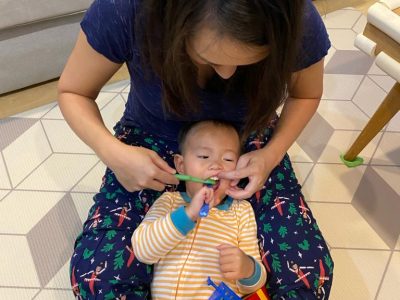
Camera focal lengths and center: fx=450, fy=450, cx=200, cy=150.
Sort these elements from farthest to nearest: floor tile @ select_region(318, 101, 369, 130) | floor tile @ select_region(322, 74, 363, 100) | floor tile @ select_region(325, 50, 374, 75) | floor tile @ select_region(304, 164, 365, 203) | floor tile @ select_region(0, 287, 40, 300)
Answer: floor tile @ select_region(325, 50, 374, 75)
floor tile @ select_region(322, 74, 363, 100)
floor tile @ select_region(318, 101, 369, 130)
floor tile @ select_region(304, 164, 365, 203)
floor tile @ select_region(0, 287, 40, 300)

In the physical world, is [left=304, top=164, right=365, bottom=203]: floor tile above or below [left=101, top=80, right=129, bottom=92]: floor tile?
above

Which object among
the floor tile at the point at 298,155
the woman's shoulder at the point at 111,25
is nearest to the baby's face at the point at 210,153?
the woman's shoulder at the point at 111,25

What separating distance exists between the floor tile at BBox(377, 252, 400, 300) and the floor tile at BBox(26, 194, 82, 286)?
0.78m

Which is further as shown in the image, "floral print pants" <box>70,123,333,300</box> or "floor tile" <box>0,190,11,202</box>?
"floor tile" <box>0,190,11,202</box>

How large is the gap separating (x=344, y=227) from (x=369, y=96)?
0.60 m

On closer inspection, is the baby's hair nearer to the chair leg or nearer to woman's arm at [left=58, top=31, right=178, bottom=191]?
woman's arm at [left=58, top=31, right=178, bottom=191]

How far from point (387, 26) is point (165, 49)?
1.93 feet

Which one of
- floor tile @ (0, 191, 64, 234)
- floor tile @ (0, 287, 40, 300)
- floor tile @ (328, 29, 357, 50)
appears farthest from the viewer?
floor tile @ (328, 29, 357, 50)

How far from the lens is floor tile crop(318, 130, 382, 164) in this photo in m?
1.40

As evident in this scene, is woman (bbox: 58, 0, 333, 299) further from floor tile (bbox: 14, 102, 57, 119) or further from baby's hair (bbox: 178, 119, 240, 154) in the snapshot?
floor tile (bbox: 14, 102, 57, 119)

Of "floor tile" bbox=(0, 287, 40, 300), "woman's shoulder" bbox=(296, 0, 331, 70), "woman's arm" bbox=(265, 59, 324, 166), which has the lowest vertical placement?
"floor tile" bbox=(0, 287, 40, 300)

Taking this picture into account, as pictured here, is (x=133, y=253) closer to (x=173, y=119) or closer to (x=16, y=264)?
(x=173, y=119)

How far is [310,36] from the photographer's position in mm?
807

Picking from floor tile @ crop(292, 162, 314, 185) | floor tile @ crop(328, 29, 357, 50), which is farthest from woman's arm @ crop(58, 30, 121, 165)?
floor tile @ crop(328, 29, 357, 50)
